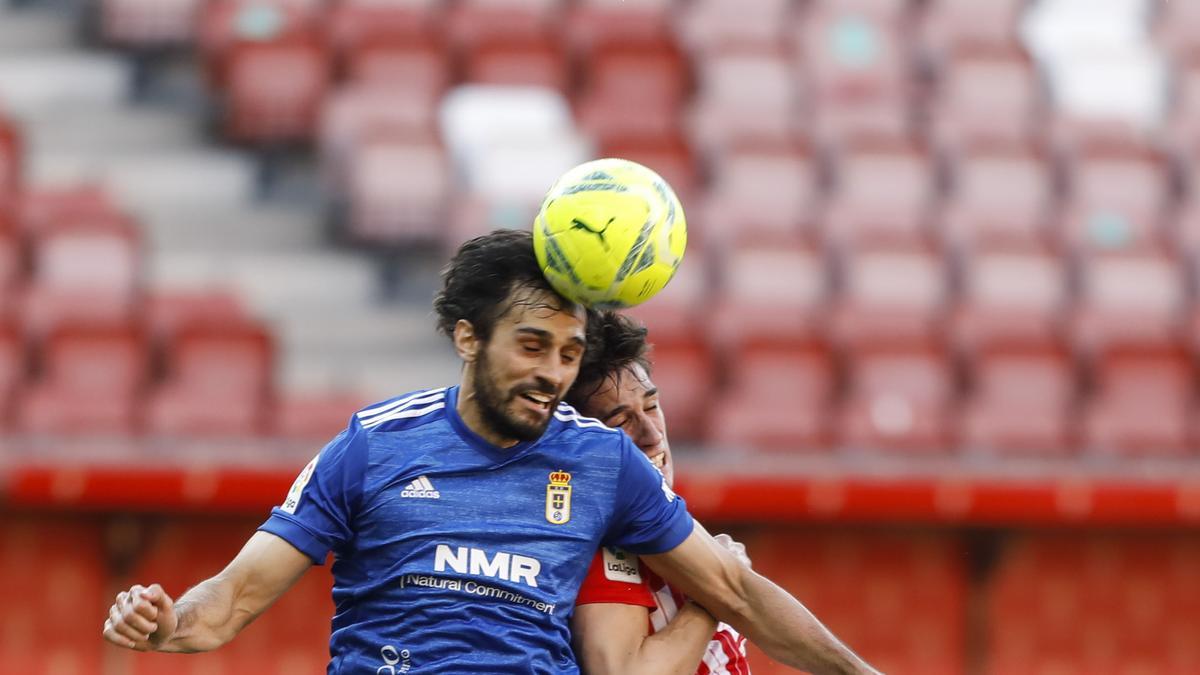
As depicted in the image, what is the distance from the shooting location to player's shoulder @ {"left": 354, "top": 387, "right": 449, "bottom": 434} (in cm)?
391

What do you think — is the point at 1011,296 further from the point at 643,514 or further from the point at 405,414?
the point at 405,414

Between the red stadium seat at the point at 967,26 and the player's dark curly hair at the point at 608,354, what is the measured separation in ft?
28.5

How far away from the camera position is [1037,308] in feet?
34.4

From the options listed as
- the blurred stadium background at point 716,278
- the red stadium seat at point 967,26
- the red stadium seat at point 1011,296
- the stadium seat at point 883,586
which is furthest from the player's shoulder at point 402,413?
the red stadium seat at point 967,26

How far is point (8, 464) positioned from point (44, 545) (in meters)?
0.64

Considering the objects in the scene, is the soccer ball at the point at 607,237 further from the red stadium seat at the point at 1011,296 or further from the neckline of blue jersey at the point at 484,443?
the red stadium seat at the point at 1011,296

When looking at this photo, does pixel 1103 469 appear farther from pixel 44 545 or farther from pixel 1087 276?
pixel 44 545

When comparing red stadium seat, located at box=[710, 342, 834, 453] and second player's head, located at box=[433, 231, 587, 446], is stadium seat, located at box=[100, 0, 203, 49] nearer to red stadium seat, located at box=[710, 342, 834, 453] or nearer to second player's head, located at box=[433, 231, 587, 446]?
red stadium seat, located at box=[710, 342, 834, 453]

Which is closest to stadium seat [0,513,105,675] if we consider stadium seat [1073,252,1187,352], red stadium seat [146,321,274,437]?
red stadium seat [146,321,274,437]

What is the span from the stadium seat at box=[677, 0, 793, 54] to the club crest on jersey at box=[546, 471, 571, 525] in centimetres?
848

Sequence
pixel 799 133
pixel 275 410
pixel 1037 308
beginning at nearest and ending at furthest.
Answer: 1. pixel 275 410
2. pixel 1037 308
3. pixel 799 133

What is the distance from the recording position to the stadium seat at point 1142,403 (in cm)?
955

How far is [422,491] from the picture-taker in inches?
152

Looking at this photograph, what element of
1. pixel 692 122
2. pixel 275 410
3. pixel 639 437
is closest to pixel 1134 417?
pixel 692 122
